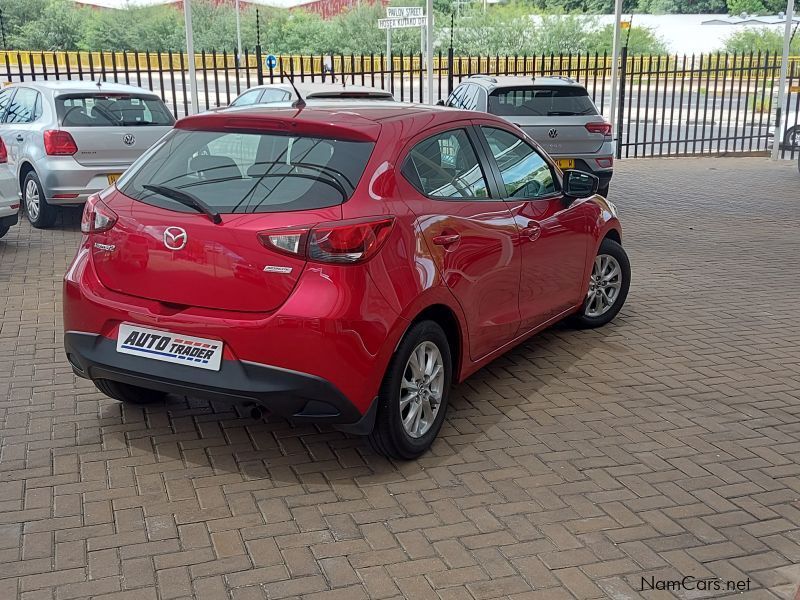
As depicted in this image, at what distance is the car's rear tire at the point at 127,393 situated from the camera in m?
4.75

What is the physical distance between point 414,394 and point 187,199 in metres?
1.39

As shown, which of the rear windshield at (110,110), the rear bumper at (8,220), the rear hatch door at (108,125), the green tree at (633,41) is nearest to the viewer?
the rear bumper at (8,220)

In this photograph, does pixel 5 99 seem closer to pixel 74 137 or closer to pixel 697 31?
pixel 74 137

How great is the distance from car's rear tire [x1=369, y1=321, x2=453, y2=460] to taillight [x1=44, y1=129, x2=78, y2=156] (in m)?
6.80

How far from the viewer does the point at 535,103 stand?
38.8ft

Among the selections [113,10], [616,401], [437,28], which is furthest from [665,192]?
[113,10]

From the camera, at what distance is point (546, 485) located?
409 cm

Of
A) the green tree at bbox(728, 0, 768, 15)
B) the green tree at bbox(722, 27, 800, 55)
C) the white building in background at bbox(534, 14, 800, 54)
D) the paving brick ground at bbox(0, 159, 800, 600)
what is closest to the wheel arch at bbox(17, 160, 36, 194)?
the paving brick ground at bbox(0, 159, 800, 600)

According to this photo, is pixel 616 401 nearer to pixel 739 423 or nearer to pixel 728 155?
pixel 739 423

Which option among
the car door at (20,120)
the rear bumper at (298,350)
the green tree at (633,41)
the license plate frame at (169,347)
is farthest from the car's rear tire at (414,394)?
the green tree at (633,41)

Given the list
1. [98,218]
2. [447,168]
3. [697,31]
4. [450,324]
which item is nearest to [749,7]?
[697,31]

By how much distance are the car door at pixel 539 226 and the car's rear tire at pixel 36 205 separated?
258 inches

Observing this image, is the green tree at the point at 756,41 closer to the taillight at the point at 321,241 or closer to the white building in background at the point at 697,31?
the white building in background at the point at 697,31

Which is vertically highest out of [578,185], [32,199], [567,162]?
[578,185]
